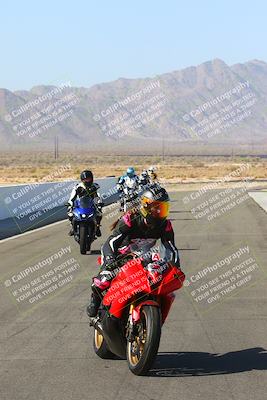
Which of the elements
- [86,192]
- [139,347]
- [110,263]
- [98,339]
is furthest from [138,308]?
[86,192]

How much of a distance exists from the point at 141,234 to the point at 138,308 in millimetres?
881

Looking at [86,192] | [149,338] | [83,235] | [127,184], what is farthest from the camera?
[127,184]

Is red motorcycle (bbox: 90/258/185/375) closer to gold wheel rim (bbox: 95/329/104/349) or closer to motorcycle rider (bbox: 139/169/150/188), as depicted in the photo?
gold wheel rim (bbox: 95/329/104/349)

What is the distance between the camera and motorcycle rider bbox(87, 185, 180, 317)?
7647 millimetres

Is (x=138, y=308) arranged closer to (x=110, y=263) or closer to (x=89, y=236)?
(x=110, y=263)

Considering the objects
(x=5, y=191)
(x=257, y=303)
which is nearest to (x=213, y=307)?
(x=257, y=303)

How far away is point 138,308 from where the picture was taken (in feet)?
23.6

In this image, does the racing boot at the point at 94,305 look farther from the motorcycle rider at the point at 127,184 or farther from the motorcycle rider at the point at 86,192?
the motorcycle rider at the point at 127,184

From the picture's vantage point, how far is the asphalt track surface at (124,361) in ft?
22.6

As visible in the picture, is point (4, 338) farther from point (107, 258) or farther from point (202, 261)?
point (202, 261)

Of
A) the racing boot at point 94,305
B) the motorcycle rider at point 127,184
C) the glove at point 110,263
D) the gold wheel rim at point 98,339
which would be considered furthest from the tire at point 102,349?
the motorcycle rider at point 127,184

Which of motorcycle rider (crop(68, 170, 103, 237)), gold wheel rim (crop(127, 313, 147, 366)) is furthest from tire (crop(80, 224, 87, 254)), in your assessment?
gold wheel rim (crop(127, 313, 147, 366))

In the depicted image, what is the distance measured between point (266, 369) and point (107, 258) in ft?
5.72

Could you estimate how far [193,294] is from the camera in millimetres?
12688
